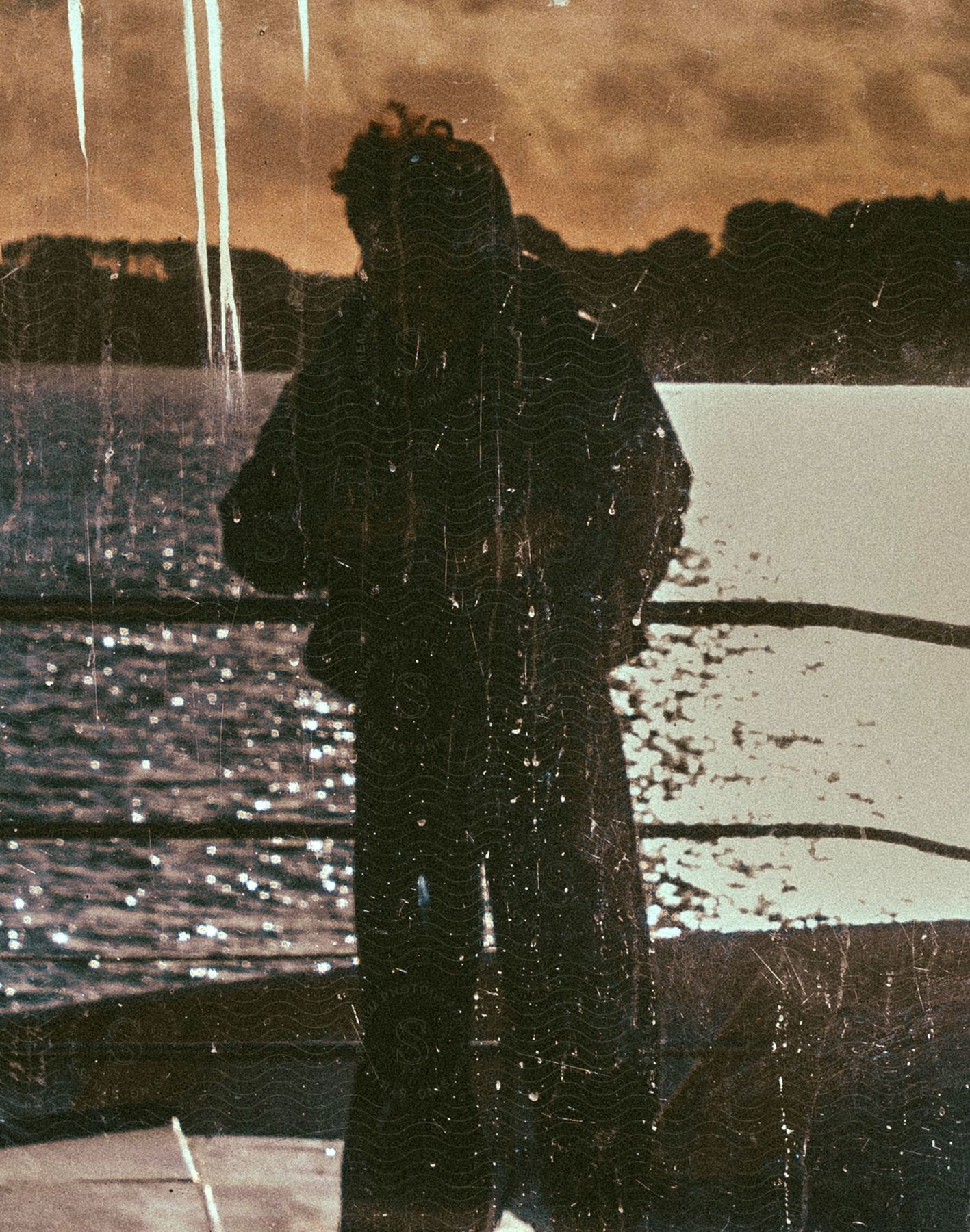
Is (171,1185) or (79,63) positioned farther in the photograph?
(171,1185)

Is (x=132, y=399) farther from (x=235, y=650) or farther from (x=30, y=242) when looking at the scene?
(x=235, y=650)

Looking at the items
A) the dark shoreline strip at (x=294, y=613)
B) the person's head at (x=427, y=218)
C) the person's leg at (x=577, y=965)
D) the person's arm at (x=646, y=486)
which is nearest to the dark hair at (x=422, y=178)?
the person's head at (x=427, y=218)

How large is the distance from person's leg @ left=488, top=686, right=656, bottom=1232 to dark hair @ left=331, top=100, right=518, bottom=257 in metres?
0.60

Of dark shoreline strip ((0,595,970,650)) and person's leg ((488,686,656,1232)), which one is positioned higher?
dark shoreline strip ((0,595,970,650))

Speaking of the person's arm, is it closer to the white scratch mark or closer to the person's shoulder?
the person's shoulder

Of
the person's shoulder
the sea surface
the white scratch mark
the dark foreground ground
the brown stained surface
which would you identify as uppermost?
the white scratch mark

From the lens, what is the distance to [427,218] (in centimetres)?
97

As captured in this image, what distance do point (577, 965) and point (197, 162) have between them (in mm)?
1083

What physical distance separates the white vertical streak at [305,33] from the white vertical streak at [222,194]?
0.32ft

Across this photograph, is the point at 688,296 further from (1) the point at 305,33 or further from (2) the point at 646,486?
(1) the point at 305,33

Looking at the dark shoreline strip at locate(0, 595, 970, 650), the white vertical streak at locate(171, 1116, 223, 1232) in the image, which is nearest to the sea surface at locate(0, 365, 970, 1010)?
the dark shoreline strip at locate(0, 595, 970, 650)

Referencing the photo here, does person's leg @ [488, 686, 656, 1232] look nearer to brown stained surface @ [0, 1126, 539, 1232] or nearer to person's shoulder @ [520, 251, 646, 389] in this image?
brown stained surface @ [0, 1126, 539, 1232]

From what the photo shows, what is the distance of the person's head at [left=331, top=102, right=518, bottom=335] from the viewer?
0.96m

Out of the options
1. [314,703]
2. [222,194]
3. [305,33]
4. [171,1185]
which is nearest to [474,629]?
[314,703]
